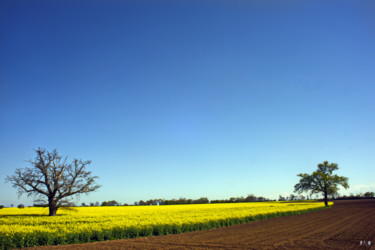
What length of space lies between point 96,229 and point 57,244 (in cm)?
301

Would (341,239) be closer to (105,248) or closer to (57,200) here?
(105,248)

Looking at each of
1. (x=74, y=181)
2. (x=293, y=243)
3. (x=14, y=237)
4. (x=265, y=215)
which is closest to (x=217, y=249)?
(x=293, y=243)

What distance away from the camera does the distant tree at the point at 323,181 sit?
230ft

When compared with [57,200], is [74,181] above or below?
above

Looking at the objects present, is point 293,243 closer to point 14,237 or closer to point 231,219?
point 231,219

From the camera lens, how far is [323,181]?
7100cm

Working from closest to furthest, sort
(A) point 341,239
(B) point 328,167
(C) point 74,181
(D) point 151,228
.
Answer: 1. (A) point 341,239
2. (D) point 151,228
3. (C) point 74,181
4. (B) point 328,167

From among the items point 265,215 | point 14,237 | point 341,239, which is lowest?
point 265,215

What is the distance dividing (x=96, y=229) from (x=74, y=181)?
22019 millimetres

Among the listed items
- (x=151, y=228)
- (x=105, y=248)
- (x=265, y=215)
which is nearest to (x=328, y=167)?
(x=265, y=215)

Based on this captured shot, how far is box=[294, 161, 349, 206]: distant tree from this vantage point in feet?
230

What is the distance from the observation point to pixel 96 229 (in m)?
20.0

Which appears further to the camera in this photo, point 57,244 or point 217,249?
point 57,244

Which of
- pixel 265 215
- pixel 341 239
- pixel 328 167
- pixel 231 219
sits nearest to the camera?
pixel 341 239
